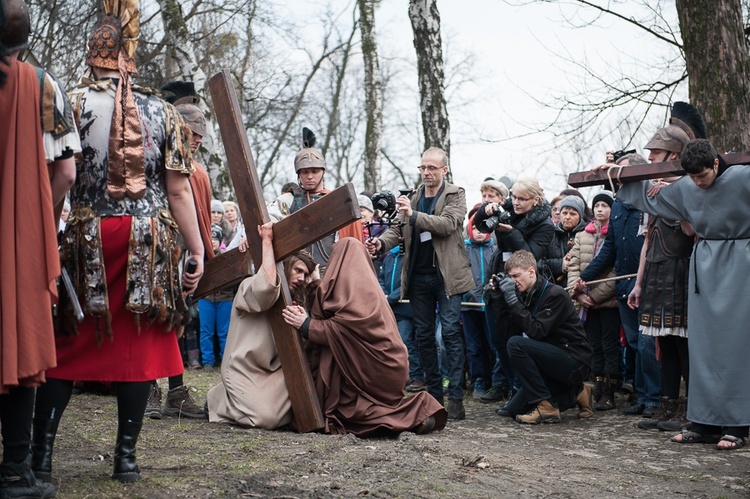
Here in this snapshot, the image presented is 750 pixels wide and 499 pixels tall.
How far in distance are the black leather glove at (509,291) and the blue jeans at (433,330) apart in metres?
0.38

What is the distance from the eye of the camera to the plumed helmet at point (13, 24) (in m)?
3.40

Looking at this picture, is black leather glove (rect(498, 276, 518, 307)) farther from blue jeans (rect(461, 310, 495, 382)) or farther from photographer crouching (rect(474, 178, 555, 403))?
blue jeans (rect(461, 310, 495, 382))

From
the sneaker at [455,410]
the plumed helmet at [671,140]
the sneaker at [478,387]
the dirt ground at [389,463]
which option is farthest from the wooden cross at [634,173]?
the sneaker at [478,387]

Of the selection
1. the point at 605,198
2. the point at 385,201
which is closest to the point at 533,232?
the point at 605,198

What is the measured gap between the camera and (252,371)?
616 cm

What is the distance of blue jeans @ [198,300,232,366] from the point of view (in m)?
10.9

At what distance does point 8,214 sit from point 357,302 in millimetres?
2963

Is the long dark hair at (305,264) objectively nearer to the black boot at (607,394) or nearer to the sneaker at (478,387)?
the sneaker at (478,387)

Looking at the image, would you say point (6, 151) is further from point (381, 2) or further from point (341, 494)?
point (381, 2)

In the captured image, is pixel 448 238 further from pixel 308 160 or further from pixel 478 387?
pixel 478 387

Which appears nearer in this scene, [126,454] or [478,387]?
[126,454]

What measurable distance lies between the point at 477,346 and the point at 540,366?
1543 mm

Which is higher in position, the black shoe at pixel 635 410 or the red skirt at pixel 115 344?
the red skirt at pixel 115 344

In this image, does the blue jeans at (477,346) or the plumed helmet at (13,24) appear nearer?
the plumed helmet at (13,24)
